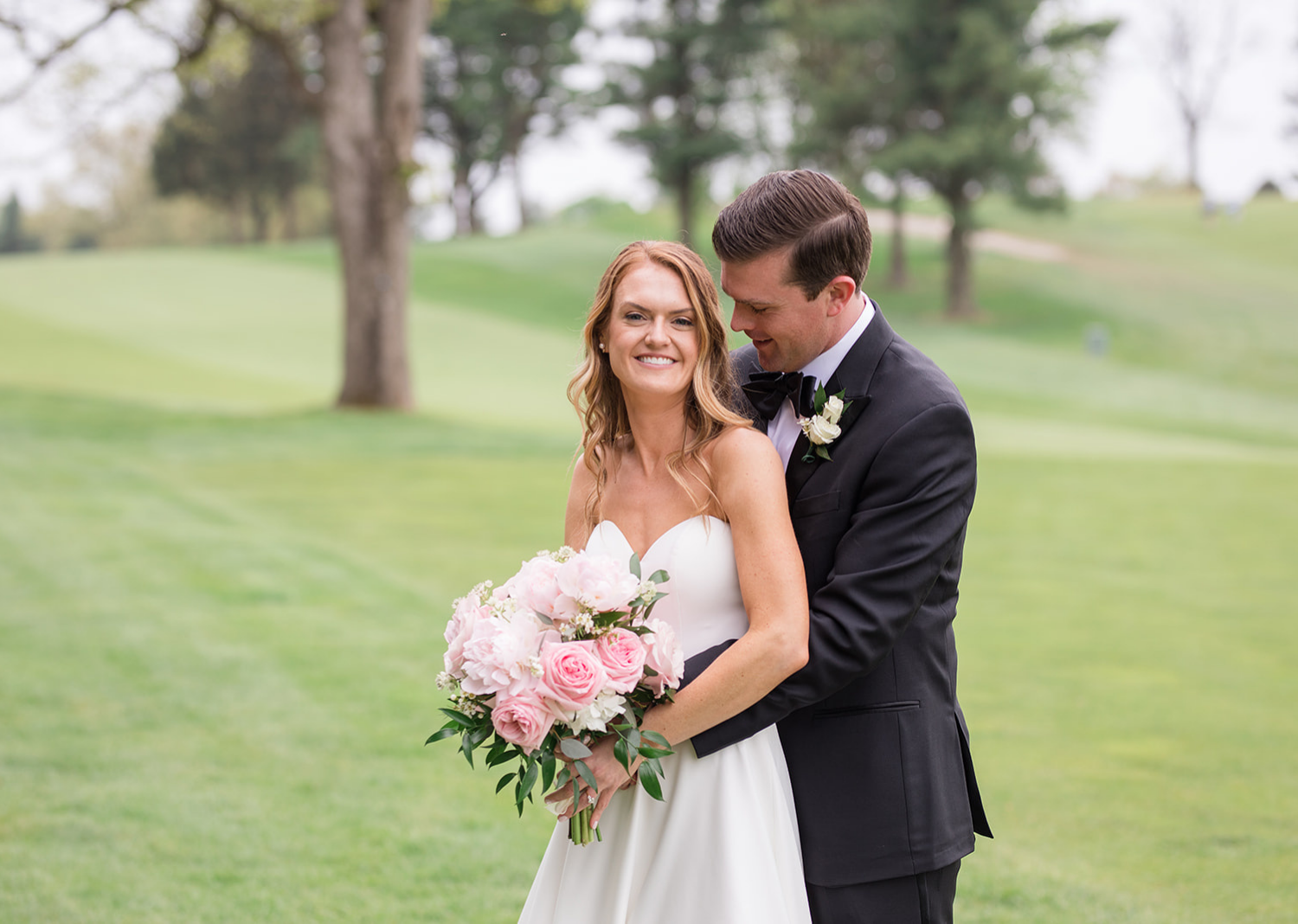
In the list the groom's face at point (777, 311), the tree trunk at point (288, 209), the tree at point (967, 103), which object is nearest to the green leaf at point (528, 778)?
the groom's face at point (777, 311)

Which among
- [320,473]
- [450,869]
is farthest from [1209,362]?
[450,869]

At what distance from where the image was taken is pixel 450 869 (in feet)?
16.7

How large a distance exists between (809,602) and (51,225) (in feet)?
282

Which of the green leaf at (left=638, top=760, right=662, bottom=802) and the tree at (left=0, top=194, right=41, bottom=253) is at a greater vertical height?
the tree at (left=0, top=194, right=41, bottom=253)

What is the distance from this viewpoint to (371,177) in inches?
798

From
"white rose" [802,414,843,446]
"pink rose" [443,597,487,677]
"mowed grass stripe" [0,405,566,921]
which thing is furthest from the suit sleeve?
"mowed grass stripe" [0,405,566,921]

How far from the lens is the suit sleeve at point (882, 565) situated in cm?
269

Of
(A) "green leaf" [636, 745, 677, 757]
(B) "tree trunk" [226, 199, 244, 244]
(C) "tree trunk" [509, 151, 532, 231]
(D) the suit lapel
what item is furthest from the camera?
(B) "tree trunk" [226, 199, 244, 244]

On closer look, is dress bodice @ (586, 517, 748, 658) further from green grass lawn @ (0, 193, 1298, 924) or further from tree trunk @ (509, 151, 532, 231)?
tree trunk @ (509, 151, 532, 231)

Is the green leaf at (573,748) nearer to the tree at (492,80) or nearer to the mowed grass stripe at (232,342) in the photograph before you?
the mowed grass stripe at (232,342)

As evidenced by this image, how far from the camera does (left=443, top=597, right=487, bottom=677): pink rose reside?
108 inches

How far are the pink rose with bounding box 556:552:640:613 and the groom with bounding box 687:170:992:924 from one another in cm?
30

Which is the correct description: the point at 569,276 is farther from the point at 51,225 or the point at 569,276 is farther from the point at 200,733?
the point at 51,225

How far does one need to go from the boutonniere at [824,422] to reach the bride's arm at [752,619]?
110mm
